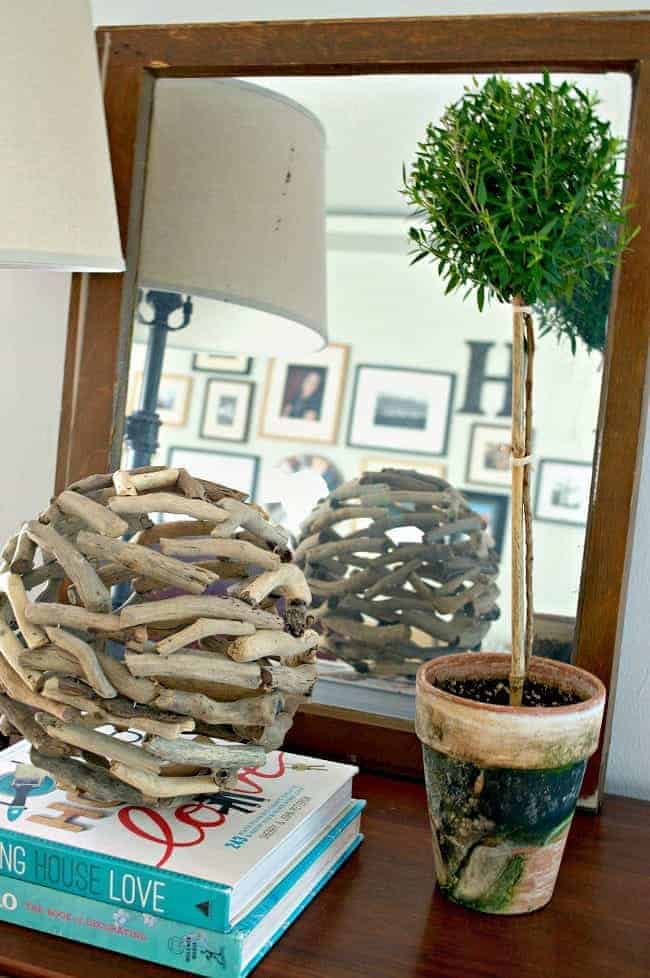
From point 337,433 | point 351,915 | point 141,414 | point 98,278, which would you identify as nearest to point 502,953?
point 351,915

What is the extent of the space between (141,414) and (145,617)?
396mm

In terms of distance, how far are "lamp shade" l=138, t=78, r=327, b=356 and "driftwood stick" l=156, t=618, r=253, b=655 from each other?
1.15 feet

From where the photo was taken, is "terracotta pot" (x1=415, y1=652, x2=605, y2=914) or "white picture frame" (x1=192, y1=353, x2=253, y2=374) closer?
"terracotta pot" (x1=415, y1=652, x2=605, y2=914)

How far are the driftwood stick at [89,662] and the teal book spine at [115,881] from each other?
0.32 ft

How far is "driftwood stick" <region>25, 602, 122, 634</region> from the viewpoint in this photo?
613mm

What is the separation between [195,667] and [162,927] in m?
0.15

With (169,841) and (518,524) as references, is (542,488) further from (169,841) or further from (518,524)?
(169,841)

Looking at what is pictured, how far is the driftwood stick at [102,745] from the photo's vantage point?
63cm

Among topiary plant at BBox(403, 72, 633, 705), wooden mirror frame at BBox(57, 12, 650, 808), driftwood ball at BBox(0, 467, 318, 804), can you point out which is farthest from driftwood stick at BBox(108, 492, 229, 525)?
wooden mirror frame at BBox(57, 12, 650, 808)

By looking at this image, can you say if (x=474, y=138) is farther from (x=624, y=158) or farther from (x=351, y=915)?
(x=351, y=915)

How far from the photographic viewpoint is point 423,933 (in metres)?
0.64

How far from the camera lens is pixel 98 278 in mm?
964

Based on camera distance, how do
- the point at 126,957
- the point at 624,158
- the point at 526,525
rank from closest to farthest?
the point at 126,957 < the point at 526,525 < the point at 624,158

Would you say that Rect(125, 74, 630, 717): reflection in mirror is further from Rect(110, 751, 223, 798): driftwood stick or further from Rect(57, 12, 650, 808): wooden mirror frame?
Rect(110, 751, 223, 798): driftwood stick
